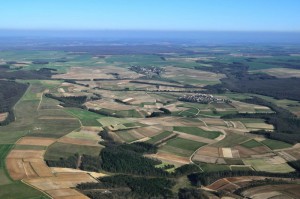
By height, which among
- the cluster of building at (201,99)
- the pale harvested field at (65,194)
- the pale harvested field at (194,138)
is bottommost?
the cluster of building at (201,99)

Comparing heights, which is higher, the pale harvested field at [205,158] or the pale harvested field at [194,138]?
the pale harvested field at [205,158]

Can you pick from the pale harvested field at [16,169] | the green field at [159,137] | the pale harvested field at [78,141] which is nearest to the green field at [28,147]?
the pale harvested field at [78,141]

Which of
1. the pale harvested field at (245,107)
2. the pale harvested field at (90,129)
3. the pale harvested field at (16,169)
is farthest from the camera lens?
the pale harvested field at (245,107)

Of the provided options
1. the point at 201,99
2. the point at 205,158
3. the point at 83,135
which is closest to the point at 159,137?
the point at 205,158

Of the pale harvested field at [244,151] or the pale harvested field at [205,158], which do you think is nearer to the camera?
the pale harvested field at [205,158]

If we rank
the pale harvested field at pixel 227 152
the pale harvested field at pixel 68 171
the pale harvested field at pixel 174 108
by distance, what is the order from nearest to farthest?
1. the pale harvested field at pixel 68 171
2. the pale harvested field at pixel 227 152
3. the pale harvested field at pixel 174 108

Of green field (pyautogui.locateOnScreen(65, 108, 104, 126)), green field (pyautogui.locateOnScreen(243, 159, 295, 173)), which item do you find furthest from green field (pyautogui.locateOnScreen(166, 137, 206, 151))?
green field (pyautogui.locateOnScreen(65, 108, 104, 126))

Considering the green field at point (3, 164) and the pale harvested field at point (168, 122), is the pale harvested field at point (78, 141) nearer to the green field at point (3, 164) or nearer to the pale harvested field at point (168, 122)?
the green field at point (3, 164)

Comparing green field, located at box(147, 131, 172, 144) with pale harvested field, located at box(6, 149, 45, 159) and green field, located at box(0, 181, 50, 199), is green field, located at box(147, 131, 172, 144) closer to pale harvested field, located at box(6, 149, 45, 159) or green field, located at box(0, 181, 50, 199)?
pale harvested field, located at box(6, 149, 45, 159)

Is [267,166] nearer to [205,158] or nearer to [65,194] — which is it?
[205,158]
